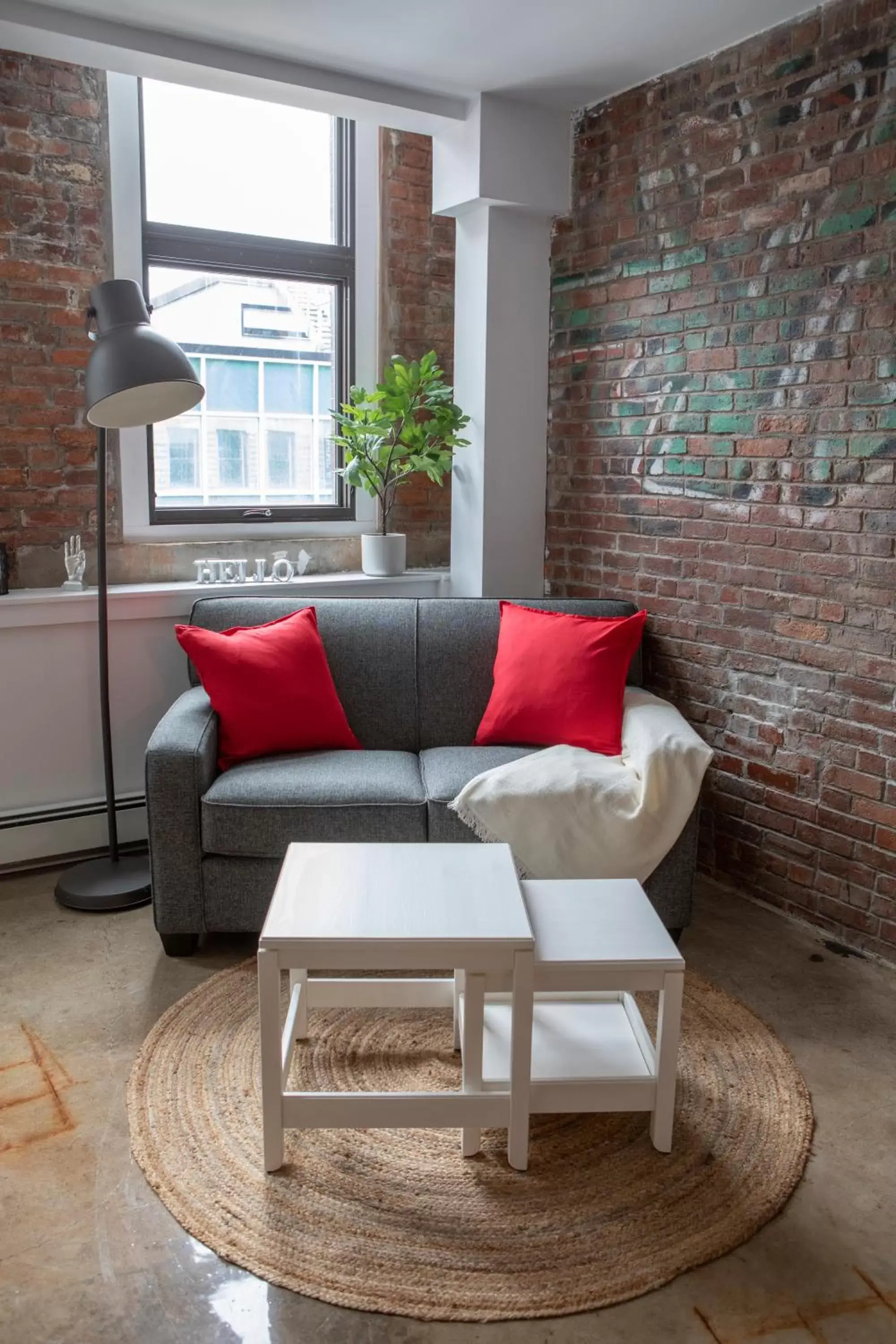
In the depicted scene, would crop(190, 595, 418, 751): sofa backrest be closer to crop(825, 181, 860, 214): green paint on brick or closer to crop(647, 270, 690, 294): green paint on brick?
crop(647, 270, 690, 294): green paint on brick

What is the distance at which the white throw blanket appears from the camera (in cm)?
284

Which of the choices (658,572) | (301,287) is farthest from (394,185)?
(658,572)

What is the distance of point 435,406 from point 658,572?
1.01m

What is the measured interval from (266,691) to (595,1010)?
1.35m

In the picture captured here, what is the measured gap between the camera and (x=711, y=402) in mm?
3377

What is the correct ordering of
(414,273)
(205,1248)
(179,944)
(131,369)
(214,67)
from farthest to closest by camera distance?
1. (414,273)
2. (214,67)
3. (179,944)
4. (131,369)
5. (205,1248)

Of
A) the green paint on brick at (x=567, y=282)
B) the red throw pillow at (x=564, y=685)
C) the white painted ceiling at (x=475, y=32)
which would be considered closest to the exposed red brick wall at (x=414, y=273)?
the green paint on brick at (x=567, y=282)

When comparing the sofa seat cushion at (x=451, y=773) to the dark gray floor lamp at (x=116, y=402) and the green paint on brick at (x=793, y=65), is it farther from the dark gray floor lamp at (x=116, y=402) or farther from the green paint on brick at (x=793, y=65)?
the green paint on brick at (x=793, y=65)

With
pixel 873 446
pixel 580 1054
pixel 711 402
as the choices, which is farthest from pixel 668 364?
pixel 580 1054

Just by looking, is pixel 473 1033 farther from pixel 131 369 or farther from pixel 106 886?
pixel 131 369

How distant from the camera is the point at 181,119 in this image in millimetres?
3750

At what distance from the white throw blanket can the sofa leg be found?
2.66 ft

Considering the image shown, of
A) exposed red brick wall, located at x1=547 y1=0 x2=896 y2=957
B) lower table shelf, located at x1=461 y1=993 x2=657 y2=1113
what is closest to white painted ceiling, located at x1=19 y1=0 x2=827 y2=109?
exposed red brick wall, located at x1=547 y1=0 x2=896 y2=957

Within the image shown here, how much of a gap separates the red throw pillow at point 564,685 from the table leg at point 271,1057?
4.81 feet
